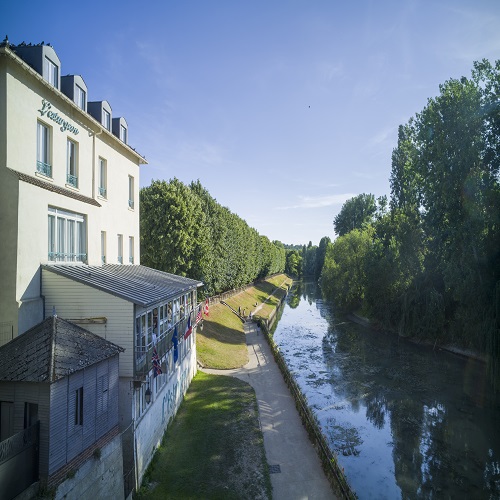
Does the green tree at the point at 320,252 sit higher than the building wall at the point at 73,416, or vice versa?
the green tree at the point at 320,252

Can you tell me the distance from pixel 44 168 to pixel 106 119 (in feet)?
23.0

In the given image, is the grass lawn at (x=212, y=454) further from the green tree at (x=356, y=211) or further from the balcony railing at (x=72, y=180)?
the green tree at (x=356, y=211)

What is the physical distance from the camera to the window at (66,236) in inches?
582

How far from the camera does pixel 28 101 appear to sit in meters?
14.0

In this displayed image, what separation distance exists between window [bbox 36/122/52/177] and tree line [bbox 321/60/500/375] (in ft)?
93.1

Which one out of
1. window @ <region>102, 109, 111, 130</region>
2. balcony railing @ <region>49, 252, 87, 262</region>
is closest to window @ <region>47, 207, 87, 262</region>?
balcony railing @ <region>49, 252, 87, 262</region>

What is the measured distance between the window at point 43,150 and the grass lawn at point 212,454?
12.3 m

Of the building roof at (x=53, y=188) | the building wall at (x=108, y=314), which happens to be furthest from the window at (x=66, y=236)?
the building wall at (x=108, y=314)

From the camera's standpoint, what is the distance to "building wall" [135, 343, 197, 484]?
13723mm

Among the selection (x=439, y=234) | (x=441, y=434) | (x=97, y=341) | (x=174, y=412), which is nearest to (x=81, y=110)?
(x=97, y=341)

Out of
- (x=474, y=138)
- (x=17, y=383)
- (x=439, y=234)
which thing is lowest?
(x=17, y=383)

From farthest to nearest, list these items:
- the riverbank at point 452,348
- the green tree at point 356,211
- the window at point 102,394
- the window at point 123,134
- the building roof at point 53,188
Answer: the green tree at point 356,211 → the riverbank at point 452,348 → the window at point 123,134 → the building roof at point 53,188 → the window at point 102,394

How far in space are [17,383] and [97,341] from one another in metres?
2.81

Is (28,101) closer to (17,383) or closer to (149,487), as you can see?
(17,383)
